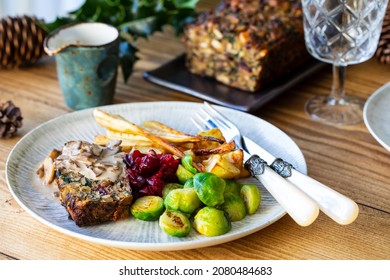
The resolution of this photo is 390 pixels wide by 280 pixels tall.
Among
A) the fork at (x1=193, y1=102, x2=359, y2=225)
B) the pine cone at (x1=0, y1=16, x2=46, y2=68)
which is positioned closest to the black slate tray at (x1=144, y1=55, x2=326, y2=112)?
the pine cone at (x1=0, y1=16, x2=46, y2=68)

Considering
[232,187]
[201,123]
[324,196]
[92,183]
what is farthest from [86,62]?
[324,196]

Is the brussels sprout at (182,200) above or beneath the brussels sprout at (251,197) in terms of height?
above

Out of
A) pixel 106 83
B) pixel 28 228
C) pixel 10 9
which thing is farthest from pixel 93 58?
pixel 10 9

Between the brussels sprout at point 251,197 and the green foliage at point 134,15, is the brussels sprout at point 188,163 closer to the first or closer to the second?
the brussels sprout at point 251,197

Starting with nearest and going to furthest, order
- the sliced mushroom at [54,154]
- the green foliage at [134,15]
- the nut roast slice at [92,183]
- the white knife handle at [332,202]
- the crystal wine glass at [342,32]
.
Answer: the white knife handle at [332,202] → the nut roast slice at [92,183] → the sliced mushroom at [54,154] → the crystal wine glass at [342,32] → the green foliage at [134,15]

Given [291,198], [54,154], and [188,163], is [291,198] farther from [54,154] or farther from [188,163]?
[54,154]

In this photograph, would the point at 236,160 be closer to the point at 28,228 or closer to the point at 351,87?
the point at 28,228

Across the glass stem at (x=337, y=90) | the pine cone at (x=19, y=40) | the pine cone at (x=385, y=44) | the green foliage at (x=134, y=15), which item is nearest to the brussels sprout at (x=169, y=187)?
the glass stem at (x=337, y=90)
